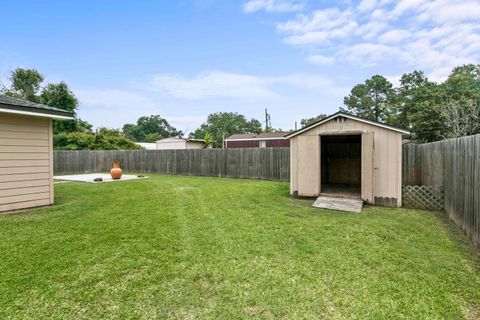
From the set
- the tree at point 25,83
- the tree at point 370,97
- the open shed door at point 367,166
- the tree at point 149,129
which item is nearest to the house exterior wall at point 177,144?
the tree at point 25,83

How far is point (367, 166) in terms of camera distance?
677 cm

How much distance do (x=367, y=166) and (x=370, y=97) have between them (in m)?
32.1

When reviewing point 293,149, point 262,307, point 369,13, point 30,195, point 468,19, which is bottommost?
point 262,307

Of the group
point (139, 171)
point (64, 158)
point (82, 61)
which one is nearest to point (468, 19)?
point (139, 171)

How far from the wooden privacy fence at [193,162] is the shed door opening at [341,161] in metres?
1.71

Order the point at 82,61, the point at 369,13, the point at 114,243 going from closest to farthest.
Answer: the point at 114,243 → the point at 369,13 → the point at 82,61

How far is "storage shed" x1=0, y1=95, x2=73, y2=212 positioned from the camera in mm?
5816

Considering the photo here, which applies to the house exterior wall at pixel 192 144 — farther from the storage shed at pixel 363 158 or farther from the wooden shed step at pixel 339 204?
the wooden shed step at pixel 339 204

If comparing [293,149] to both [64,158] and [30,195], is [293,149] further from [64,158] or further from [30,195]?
[64,158]

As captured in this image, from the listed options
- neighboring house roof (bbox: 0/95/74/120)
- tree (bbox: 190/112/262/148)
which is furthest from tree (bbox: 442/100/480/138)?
tree (bbox: 190/112/262/148)

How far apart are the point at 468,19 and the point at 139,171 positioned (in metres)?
18.6

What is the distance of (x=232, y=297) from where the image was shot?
8.28 ft

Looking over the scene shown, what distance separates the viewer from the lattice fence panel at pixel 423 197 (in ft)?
20.5

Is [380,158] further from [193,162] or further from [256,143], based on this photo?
[256,143]
